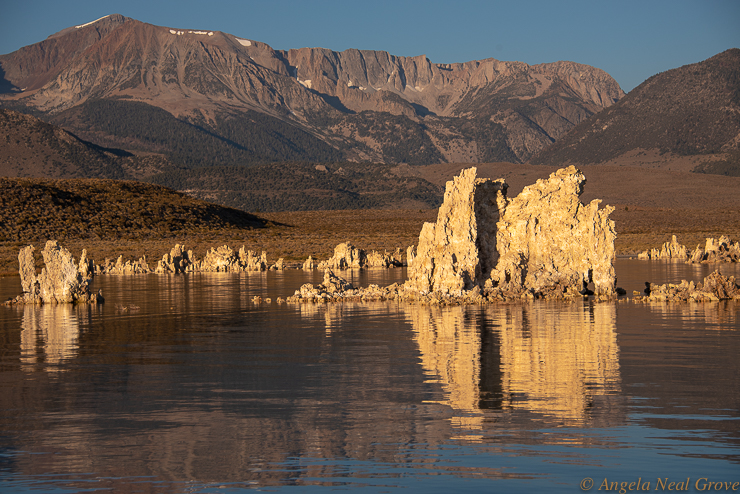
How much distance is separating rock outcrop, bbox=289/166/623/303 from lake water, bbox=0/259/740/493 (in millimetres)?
6109

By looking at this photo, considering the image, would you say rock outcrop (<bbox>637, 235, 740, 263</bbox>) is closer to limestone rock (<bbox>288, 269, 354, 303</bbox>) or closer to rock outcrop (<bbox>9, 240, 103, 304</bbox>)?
limestone rock (<bbox>288, 269, 354, 303</bbox>)

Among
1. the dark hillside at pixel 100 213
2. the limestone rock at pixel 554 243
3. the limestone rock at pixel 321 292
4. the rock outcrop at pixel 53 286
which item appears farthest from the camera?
the dark hillside at pixel 100 213

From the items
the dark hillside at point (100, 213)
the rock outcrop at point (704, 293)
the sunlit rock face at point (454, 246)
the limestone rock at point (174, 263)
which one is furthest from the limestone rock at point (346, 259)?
the dark hillside at point (100, 213)

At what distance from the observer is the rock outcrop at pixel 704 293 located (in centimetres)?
3506

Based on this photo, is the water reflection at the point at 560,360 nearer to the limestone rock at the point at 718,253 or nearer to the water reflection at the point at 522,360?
the water reflection at the point at 522,360

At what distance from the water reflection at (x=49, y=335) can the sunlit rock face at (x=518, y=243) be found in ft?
49.1

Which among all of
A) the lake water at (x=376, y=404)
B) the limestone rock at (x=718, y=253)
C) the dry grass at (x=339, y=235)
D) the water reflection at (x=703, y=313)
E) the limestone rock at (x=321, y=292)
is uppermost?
the dry grass at (x=339, y=235)

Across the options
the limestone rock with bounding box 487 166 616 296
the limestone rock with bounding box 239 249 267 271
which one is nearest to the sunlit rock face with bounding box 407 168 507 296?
the limestone rock with bounding box 487 166 616 296

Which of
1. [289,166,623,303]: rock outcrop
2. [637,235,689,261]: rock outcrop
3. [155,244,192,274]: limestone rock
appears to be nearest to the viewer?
[289,166,623,303]: rock outcrop

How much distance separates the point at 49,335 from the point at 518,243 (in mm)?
20162

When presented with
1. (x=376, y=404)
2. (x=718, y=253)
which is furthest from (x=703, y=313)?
(x=718, y=253)

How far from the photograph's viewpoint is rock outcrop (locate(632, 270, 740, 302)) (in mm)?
35062

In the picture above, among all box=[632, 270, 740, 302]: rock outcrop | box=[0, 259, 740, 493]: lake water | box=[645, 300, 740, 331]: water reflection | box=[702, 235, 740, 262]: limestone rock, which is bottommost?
box=[0, 259, 740, 493]: lake water

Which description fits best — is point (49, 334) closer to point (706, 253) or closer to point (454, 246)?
point (454, 246)
